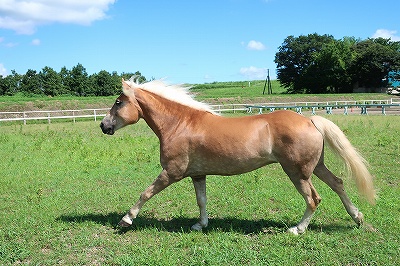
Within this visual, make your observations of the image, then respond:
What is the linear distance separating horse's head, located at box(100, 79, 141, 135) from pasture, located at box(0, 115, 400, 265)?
1547mm

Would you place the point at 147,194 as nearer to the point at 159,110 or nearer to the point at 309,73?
the point at 159,110

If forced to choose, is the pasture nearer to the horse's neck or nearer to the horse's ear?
the horse's neck

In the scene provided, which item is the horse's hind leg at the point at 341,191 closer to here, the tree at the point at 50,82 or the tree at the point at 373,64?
the tree at the point at 50,82

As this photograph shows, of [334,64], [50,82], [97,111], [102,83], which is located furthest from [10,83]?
[334,64]

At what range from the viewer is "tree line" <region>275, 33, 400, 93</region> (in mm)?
71688

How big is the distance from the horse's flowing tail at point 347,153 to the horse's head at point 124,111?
265cm

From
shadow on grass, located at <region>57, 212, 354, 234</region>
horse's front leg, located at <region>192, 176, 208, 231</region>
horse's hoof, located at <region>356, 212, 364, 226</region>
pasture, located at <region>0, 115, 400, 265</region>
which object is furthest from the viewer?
horse's front leg, located at <region>192, 176, 208, 231</region>

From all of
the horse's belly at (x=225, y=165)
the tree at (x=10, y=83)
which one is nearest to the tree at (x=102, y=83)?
the tree at (x=10, y=83)

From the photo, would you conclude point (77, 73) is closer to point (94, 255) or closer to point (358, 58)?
point (358, 58)

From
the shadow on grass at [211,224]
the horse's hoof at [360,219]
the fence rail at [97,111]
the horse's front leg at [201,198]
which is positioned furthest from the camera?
the fence rail at [97,111]

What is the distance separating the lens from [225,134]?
530cm

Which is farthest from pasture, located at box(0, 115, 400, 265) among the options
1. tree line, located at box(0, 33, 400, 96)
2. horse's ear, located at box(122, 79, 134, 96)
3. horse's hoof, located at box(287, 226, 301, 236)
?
tree line, located at box(0, 33, 400, 96)

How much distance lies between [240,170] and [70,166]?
6981 millimetres

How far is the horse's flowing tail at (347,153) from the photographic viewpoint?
16.9ft
